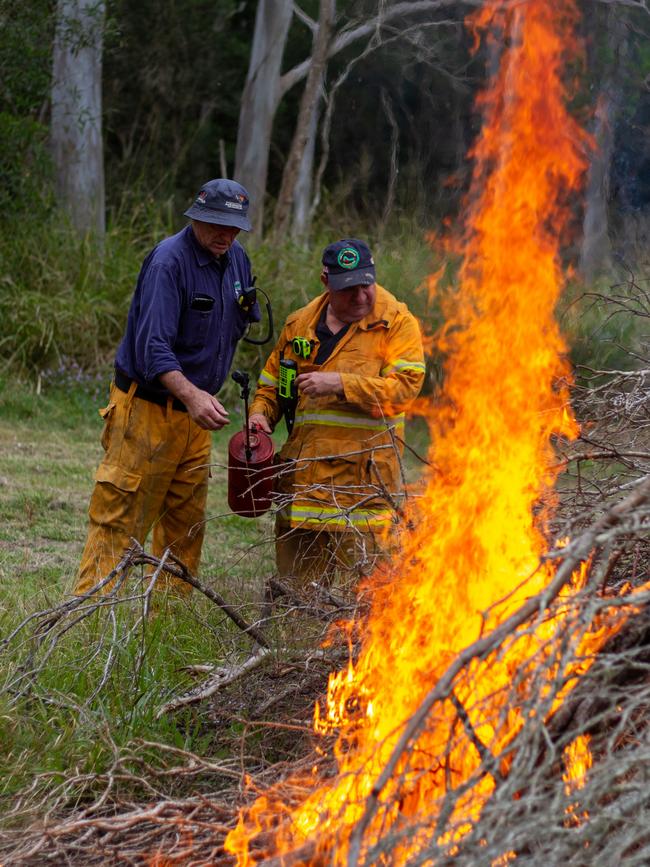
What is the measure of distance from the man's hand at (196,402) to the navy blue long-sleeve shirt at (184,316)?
0.18ft

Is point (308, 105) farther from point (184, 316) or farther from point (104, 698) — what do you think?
point (104, 698)

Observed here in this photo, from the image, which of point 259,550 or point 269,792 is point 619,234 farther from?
point 269,792

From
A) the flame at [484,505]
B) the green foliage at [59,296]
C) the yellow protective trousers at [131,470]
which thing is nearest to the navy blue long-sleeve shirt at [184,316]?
the yellow protective trousers at [131,470]

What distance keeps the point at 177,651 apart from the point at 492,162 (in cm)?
215

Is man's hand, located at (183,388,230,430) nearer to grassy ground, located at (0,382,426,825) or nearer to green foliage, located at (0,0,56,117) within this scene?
grassy ground, located at (0,382,426,825)

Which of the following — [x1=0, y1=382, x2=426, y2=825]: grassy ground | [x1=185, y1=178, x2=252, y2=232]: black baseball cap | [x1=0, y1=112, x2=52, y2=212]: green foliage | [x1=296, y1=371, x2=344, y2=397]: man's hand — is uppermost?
[x1=0, y1=112, x2=52, y2=212]: green foliage

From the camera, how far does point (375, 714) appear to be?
3592 millimetres

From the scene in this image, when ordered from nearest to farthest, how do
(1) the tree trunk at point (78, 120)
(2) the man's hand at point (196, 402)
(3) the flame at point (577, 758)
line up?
(3) the flame at point (577, 758), (2) the man's hand at point (196, 402), (1) the tree trunk at point (78, 120)

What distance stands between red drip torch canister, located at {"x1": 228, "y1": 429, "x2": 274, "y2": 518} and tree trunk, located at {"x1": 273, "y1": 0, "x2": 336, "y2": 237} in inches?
314

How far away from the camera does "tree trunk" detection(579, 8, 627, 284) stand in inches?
258

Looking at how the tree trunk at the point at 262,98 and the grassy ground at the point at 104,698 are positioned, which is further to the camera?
the tree trunk at the point at 262,98

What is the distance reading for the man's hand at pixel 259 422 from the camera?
5.70 m

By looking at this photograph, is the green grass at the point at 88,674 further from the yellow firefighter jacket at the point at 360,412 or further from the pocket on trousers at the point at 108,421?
the pocket on trousers at the point at 108,421

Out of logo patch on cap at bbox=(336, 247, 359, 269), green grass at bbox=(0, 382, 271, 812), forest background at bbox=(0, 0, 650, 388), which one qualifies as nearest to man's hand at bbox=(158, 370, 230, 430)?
green grass at bbox=(0, 382, 271, 812)
